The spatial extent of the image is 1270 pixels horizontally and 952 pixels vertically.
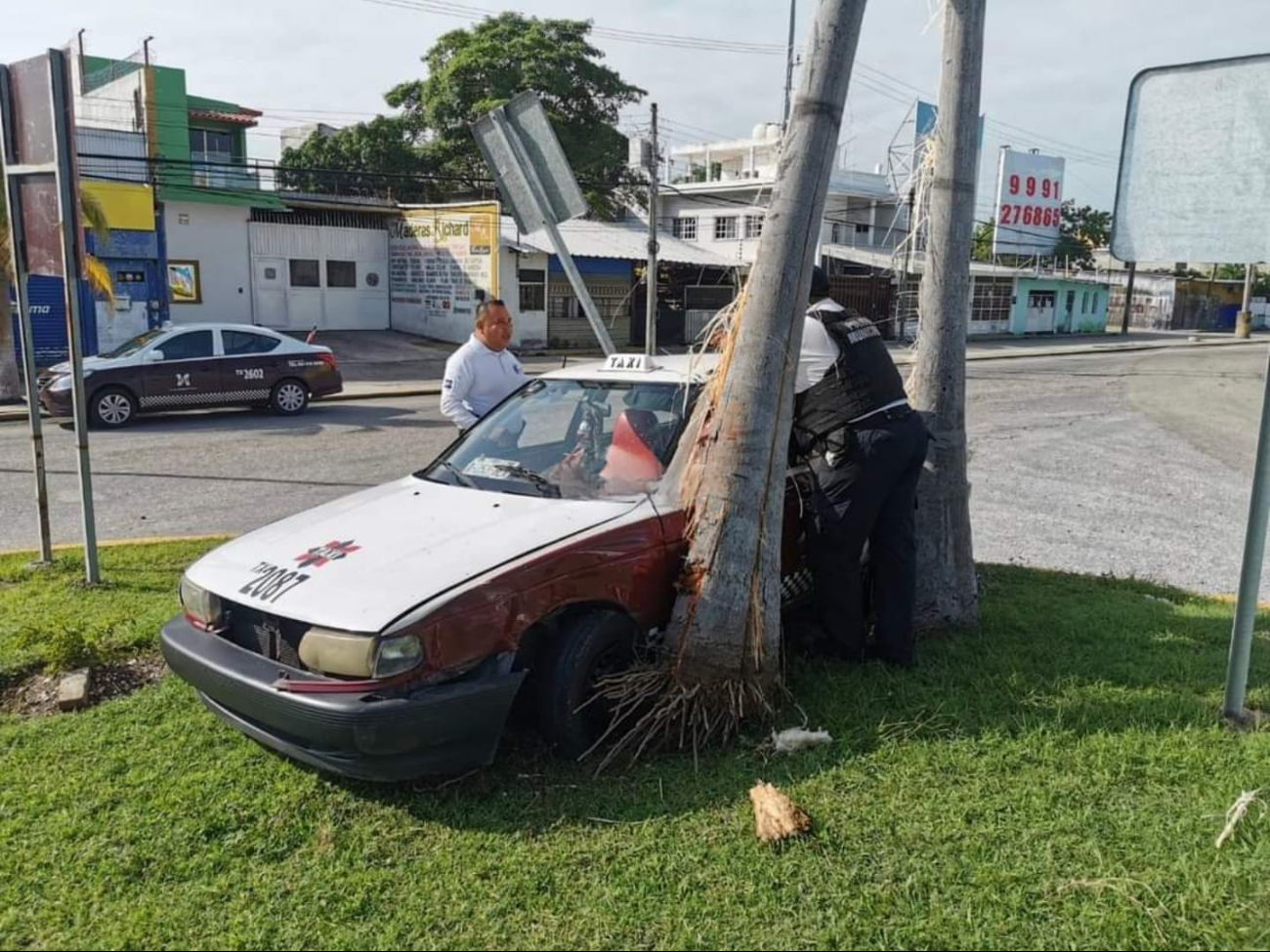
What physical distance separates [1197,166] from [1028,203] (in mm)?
46828

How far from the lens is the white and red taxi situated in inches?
126

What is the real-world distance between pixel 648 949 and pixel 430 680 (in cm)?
108

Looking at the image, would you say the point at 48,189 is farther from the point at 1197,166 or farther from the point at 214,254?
the point at 214,254

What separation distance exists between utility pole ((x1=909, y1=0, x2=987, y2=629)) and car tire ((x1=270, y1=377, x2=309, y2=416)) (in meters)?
11.9

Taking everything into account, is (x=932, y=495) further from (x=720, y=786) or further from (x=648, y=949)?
(x=648, y=949)

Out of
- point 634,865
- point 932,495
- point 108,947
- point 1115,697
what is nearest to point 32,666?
point 108,947

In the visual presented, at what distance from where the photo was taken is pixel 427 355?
88.8ft

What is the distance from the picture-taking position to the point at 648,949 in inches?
104

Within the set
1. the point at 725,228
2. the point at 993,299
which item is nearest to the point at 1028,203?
the point at 993,299

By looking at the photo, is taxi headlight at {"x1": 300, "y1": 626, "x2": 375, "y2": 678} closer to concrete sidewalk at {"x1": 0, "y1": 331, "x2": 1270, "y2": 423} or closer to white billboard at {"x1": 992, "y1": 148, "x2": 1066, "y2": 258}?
concrete sidewalk at {"x1": 0, "y1": 331, "x2": 1270, "y2": 423}

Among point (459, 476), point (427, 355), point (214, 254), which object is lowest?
point (427, 355)

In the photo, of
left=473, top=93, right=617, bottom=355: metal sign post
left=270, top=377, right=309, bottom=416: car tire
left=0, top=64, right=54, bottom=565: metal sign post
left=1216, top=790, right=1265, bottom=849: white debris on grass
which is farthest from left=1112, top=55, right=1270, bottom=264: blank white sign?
left=270, top=377, right=309, bottom=416: car tire

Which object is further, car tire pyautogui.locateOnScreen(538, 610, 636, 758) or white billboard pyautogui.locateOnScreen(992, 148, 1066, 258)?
white billboard pyautogui.locateOnScreen(992, 148, 1066, 258)

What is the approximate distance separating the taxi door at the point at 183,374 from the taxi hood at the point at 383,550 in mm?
10793
